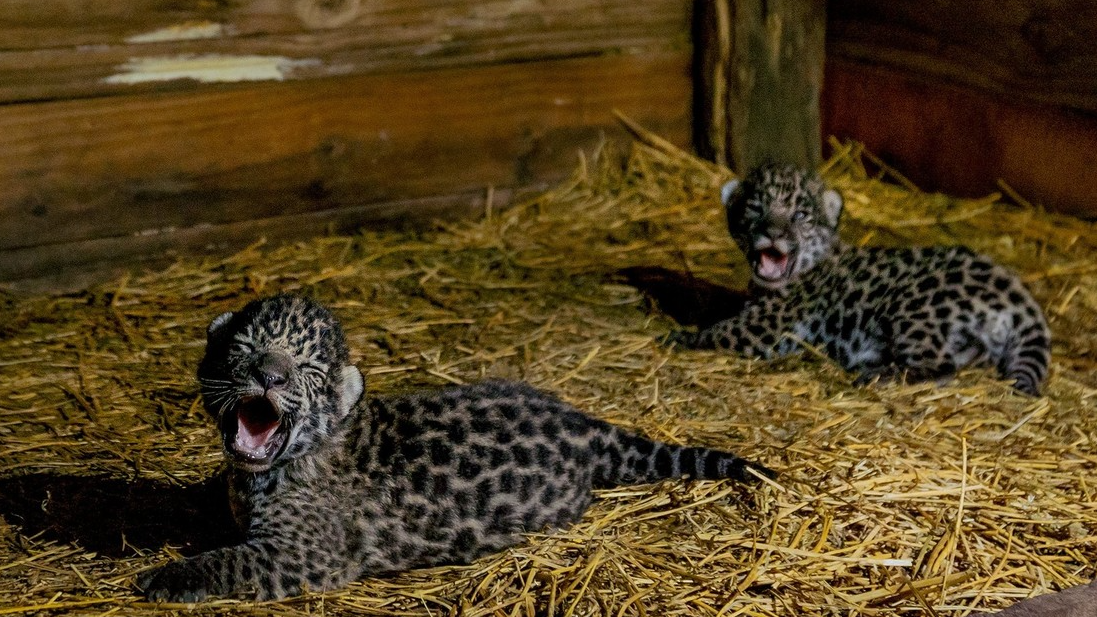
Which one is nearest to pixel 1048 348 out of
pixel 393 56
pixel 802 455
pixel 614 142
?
pixel 802 455

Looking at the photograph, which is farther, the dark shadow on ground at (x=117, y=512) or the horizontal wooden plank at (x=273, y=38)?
the horizontal wooden plank at (x=273, y=38)

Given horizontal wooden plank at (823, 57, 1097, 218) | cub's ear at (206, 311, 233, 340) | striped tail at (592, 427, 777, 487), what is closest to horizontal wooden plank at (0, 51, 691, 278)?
horizontal wooden plank at (823, 57, 1097, 218)

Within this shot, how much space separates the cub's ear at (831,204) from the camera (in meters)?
6.36

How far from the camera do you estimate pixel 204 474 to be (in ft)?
16.2

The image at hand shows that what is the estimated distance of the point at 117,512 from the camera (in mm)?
4652

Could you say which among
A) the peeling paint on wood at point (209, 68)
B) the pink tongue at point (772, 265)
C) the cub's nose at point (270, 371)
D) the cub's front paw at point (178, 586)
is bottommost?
the cub's front paw at point (178, 586)

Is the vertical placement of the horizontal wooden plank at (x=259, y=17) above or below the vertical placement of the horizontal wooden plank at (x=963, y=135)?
above

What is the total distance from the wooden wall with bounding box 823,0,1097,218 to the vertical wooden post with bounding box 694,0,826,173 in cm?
46

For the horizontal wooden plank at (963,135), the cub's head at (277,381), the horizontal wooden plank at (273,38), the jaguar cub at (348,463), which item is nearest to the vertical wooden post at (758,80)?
the horizontal wooden plank at (273,38)

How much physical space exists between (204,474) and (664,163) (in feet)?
15.6

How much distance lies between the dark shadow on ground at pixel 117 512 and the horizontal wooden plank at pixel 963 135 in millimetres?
5591

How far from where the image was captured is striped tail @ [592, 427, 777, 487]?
4613 mm

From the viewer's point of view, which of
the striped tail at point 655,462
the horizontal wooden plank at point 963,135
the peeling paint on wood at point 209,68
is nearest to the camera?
the striped tail at point 655,462

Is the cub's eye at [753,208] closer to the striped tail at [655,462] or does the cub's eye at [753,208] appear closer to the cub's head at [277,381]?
the striped tail at [655,462]
